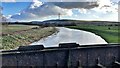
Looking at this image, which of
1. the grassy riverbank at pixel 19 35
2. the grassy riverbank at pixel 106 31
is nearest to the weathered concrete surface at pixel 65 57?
the grassy riverbank at pixel 19 35

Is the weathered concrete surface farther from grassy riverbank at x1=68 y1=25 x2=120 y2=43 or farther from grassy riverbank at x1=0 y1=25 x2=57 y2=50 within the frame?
grassy riverbank at x1=68 y1=25 x2=120 y2=43

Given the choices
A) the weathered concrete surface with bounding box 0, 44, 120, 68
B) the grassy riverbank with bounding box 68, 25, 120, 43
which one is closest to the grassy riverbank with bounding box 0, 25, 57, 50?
the grassy riverbank with bounding box 68, 25, 120, 43

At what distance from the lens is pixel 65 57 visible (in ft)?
58.4

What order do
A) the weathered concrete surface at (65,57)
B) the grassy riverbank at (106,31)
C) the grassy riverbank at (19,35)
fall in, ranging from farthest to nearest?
the grassy riverbank at (106,31)
the grassy riverbank at (19,35)
the weathered concrete surface at (65,57)

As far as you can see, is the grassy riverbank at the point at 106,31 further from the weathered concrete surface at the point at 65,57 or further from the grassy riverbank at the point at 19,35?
the weathered concrete surface at the point at 65,57

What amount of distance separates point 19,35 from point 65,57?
1924 centimetres

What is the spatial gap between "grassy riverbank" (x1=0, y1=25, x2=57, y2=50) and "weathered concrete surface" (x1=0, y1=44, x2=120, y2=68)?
1221 cm

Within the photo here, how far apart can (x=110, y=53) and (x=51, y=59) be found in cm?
497

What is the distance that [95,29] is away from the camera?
40.2 metres

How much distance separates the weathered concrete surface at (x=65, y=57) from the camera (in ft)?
53.5

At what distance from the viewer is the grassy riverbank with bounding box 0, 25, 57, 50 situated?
103ft

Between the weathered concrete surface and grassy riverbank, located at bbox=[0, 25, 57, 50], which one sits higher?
the weathered concrete surface

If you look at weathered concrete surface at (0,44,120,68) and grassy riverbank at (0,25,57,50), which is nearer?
weathered concrete surface at (0,44,120,68)

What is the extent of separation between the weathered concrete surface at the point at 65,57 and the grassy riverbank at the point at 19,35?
40.1ft
